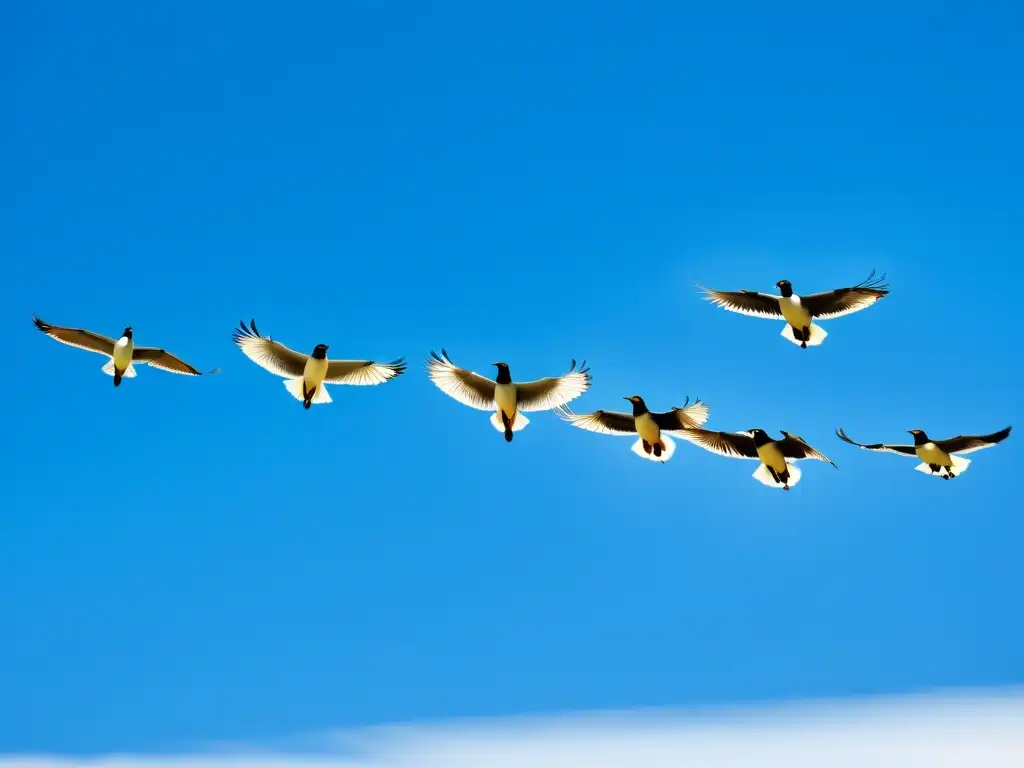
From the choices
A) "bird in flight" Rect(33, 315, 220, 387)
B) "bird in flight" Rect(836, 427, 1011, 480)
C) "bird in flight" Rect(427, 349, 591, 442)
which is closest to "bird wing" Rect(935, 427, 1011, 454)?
"bird in flight" Rect(836, 427, 1011, 480)

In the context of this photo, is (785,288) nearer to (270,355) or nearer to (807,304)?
(807,304)

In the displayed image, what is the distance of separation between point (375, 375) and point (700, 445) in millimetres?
6832

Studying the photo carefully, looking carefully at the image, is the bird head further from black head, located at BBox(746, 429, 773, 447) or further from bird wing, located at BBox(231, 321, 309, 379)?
bird wing, located at BBox(231, 321, 309, 379)

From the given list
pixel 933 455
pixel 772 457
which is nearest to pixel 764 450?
pixel 772 457

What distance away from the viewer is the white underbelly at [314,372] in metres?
22.0

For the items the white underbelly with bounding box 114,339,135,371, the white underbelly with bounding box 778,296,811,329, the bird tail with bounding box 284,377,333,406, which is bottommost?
the bird tail with bounding box 284,377,333,406

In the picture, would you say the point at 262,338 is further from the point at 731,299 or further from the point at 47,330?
the point at 731,299

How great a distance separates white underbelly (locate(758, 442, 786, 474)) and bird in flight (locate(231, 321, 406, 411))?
748cm

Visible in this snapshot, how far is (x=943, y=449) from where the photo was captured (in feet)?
76.0

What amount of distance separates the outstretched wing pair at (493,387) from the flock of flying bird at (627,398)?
0.06 ft

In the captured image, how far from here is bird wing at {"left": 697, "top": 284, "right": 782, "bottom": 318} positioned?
2384 centimetres

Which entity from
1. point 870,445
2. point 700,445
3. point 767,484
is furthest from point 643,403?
point 870,445

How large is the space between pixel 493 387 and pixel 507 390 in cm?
43

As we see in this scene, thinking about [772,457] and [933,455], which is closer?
[772,457]
